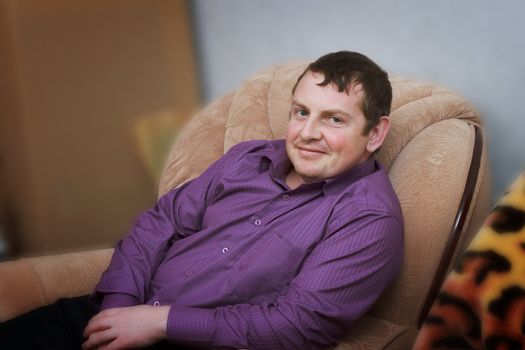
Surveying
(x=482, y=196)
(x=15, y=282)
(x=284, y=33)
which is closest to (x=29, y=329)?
(x=15, y=282)

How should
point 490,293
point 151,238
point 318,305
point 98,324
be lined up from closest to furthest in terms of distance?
point 490,293 → point 318,305 → point 98,324 → point 151,238

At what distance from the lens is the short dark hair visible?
121 centimetres

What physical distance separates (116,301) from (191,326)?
0.87 feet

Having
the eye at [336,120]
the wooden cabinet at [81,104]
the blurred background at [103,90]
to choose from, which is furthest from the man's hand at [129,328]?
the wooden cabinet at [81,104]

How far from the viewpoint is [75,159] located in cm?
250

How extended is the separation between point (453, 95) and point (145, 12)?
1.58m

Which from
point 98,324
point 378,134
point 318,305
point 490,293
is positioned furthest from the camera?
point 378,134

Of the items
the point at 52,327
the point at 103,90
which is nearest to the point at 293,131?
the point at 52,327

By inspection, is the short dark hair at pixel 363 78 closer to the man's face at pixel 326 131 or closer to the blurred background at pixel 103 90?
the man's face at pixel 326 131

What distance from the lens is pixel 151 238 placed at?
1411mm

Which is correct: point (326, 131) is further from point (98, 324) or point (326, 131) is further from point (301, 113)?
point (98, 324)

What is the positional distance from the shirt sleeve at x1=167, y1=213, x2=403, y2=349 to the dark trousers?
168 millimetres

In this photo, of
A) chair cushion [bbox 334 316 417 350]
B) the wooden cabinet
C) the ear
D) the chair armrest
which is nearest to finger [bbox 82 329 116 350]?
the chair armrest

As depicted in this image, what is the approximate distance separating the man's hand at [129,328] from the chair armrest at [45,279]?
9.9 inches
